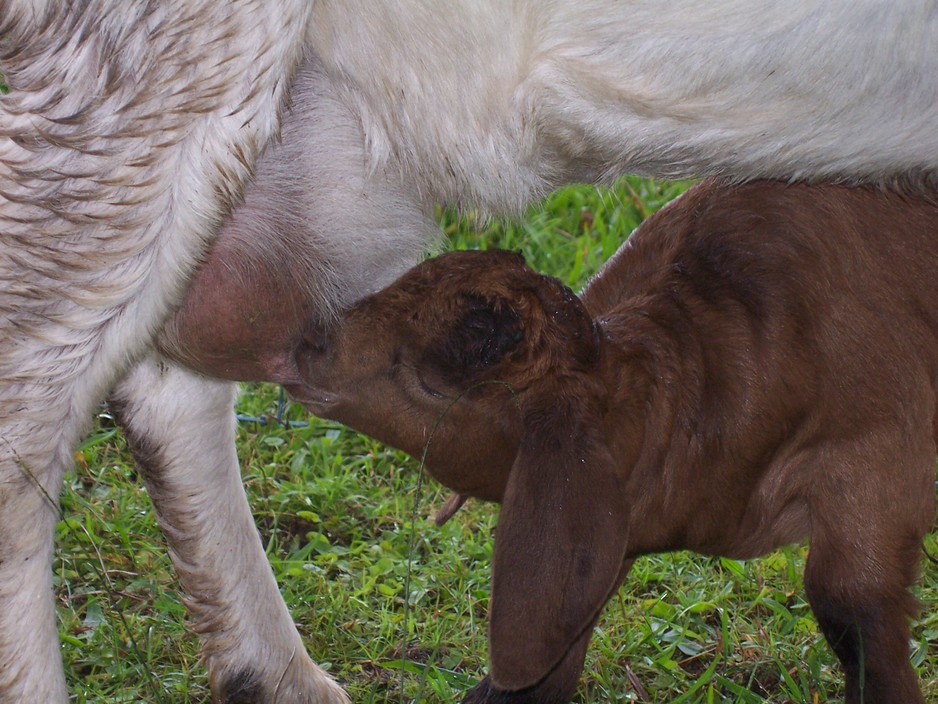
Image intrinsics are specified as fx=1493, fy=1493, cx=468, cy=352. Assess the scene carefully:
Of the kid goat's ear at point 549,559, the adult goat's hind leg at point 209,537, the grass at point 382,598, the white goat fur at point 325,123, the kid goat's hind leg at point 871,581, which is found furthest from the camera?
the grass at point 382,598

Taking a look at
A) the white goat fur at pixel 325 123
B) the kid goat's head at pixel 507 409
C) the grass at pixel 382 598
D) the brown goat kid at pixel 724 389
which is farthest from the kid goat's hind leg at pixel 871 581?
the white goat fur at pixel 325 123

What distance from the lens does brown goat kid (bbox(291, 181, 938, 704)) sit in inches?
118

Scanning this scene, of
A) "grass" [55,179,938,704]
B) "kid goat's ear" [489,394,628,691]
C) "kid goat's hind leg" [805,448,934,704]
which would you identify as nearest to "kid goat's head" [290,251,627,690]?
"kid goat's ear" [489,394,628,691]

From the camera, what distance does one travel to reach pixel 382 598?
3.68 m

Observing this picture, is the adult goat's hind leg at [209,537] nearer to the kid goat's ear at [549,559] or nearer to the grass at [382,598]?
the grass at [382,598]

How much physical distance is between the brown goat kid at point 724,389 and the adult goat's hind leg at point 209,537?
0.27 meters

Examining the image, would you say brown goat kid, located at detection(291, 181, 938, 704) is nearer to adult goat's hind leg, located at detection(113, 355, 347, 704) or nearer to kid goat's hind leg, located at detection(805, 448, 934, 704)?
kid goat's hind leg, located at detection(805, 448, 934, 704)

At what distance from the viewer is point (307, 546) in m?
3.83

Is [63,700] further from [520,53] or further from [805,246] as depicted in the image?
[805,246]

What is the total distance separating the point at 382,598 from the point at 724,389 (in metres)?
1.04

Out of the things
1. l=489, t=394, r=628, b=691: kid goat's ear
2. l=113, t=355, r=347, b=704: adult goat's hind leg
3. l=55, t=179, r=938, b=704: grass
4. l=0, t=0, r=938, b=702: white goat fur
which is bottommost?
l=55, t=179, r=938, b=704: grass

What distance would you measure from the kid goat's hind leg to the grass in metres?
0.26

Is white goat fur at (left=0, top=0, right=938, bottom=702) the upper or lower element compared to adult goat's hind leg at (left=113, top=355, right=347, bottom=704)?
upper

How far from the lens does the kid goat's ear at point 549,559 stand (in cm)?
269
